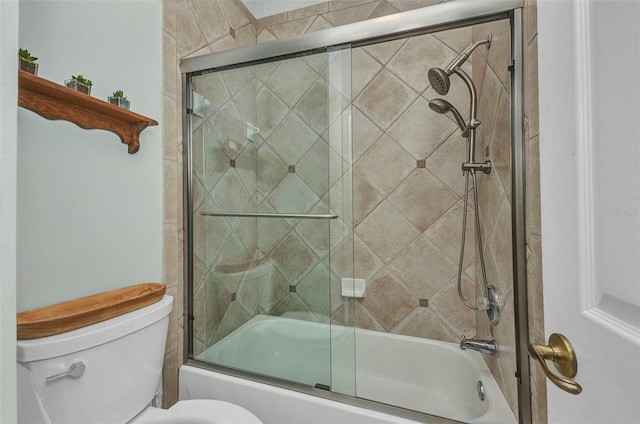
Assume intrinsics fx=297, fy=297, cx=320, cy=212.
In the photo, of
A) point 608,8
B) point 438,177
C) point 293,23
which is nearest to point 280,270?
point 438,177

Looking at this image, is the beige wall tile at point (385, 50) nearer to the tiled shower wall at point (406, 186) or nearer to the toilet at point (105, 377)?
the tiled shower wall at point (406, 186)

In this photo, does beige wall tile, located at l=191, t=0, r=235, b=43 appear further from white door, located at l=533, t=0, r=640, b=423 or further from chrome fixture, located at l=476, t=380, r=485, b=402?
chrome fixture, located at l=476, t=380, r=485, b=402

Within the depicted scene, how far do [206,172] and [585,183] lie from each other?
1.29m

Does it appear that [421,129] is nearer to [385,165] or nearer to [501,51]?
[385,165]

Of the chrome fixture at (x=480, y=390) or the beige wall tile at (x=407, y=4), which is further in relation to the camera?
the beige wall tile at (x=407, y=4)

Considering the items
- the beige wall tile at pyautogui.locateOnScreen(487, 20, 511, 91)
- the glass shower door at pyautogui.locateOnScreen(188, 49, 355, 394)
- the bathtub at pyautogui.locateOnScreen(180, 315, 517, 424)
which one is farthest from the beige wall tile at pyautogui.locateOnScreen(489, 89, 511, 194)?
the bathtub at pyautogui.locateOnScreen(180, 315, 517, 424)

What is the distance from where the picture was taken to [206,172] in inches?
52.7

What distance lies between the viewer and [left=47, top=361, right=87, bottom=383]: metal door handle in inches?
29.6

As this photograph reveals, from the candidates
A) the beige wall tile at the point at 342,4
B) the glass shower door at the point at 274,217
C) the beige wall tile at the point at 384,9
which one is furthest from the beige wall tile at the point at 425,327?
the beige wall tile at the point at 342,4

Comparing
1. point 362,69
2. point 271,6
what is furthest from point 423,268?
point 271,6

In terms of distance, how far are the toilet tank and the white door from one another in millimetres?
1053

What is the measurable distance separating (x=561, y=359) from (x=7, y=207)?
0.87 meters

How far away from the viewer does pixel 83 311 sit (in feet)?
2.72

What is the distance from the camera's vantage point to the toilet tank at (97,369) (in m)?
0.74
